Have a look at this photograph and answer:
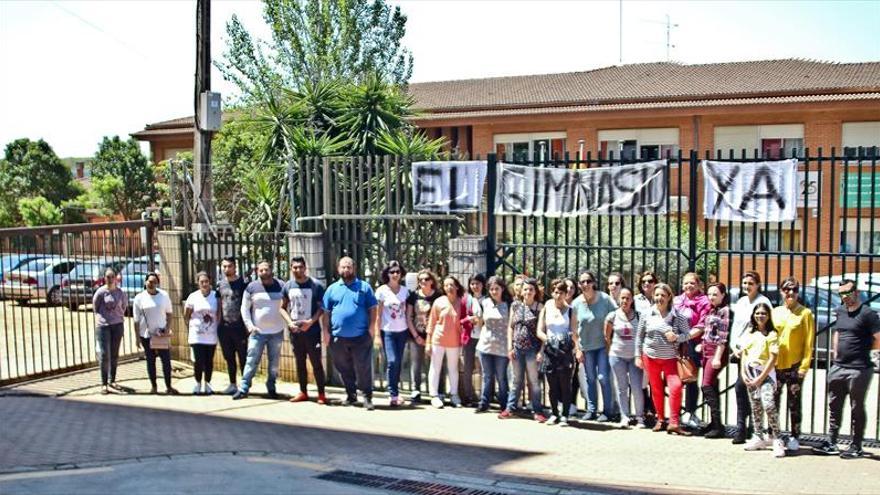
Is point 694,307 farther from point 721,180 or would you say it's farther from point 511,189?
point 511,189

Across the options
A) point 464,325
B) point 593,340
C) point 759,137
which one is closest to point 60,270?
point 464,325

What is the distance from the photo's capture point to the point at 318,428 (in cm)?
1001

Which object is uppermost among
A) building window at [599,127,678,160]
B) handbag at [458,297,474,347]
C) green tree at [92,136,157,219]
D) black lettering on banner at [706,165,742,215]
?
building window at [599,127,678,160]

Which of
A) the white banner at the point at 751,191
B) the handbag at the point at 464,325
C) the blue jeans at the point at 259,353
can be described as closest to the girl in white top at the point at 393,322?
the handbag at the point at 464,325

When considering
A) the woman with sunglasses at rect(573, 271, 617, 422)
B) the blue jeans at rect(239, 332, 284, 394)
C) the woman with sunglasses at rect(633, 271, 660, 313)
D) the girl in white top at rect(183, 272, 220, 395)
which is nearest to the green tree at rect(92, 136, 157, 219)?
the girl in white top at rect(183, 272, 220, 395)

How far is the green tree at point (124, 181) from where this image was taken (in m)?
43.2

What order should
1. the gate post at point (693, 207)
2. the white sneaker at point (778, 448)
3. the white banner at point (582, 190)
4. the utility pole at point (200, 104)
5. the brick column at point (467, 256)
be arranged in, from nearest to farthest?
the white sneaker at point (778, 448)
the gate post at point (693, 207)
the white banner at point (582, 190)
the brick column at point (467, 256)
the utility pole at point (200, 104)

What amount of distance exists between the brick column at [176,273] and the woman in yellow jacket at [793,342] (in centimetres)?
849

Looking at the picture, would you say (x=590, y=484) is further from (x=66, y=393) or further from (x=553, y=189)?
(x=66, y=393)

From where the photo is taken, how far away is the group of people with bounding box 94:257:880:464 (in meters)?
8.79

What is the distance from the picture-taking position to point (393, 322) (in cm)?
1111

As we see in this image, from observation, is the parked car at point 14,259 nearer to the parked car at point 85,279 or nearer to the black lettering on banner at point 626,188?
the parked car at point 85,279

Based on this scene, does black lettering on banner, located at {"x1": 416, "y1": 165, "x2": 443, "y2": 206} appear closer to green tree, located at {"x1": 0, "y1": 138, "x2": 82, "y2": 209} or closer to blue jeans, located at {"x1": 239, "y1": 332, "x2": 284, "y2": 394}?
blue jeans, located at {"x1": 239, "y1": 332, "x2": 284, "y2": 394}

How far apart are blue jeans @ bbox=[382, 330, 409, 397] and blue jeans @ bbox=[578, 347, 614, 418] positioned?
2.32m
